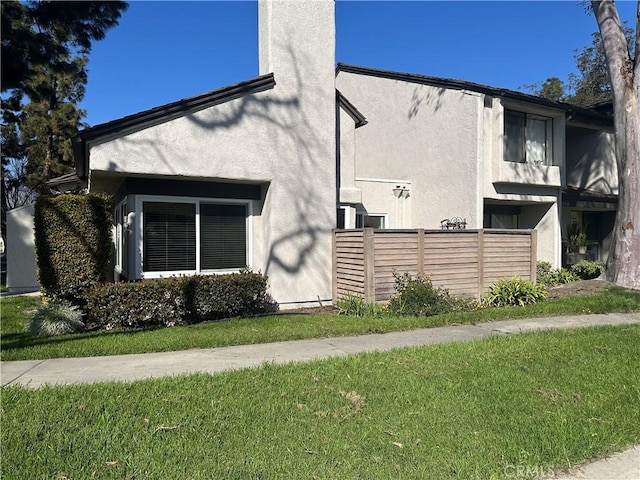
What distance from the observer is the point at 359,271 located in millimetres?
10172

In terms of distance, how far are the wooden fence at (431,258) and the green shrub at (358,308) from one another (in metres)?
0.19

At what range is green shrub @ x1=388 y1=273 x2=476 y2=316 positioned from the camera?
9.66 meters

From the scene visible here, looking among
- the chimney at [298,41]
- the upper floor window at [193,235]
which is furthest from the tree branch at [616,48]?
the upper floor window at [193,235]

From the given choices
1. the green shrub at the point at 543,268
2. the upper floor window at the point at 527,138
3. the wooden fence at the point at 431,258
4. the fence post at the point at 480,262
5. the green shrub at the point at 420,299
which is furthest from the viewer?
the green shrub at the point at 543,268

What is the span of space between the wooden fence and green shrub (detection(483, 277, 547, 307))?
0.93 ft

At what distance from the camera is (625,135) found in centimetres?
1341

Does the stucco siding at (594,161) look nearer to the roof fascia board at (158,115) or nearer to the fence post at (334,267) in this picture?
the fence post at (334,267)

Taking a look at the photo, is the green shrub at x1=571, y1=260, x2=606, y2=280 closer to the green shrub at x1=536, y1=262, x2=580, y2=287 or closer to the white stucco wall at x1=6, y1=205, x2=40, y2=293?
the green shrub at x1=536, y1=262, x2=580, y2=287

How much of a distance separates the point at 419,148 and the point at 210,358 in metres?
12.6

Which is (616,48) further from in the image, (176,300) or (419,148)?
(176,300)

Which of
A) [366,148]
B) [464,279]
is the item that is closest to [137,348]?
A: [464,279]

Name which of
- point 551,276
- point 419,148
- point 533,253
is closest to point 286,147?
point 533,253

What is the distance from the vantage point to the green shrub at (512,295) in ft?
36.0

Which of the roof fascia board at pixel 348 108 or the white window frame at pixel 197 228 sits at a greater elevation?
the roof fascia board at pixel 348 108
